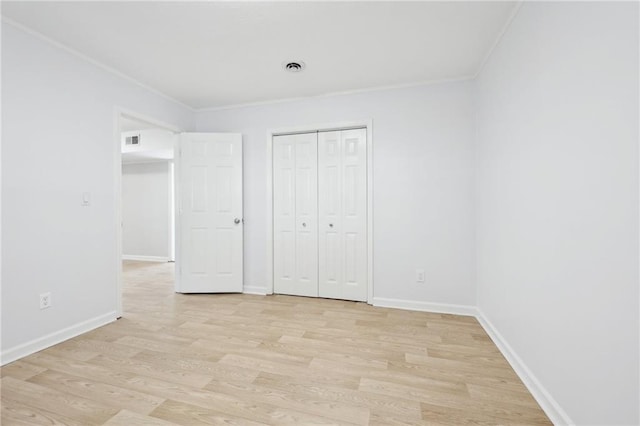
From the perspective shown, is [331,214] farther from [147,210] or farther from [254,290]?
[147,210]

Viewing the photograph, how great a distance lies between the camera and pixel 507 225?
2.14m

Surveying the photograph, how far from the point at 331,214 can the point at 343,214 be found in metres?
0.15

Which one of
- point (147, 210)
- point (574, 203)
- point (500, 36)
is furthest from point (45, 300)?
point (147, 210)

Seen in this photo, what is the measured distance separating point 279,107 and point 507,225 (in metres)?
2.82

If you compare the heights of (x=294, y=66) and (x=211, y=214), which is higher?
(x=294, y=66)

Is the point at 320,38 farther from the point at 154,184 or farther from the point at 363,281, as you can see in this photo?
the point at 154,184

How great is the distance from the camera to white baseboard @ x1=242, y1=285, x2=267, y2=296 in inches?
146

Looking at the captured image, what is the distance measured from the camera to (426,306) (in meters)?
3.11

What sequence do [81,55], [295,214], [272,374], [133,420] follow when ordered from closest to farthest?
1. [133,420]
2. [272,374]
3. [81,55]
4. [295,214]

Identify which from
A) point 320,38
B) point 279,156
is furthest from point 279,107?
point 320,38

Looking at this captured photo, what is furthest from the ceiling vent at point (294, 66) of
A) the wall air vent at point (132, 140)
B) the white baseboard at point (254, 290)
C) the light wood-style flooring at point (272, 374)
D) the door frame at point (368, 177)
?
the wall air vent at point (132, 140)

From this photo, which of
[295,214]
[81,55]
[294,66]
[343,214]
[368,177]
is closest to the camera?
[81,55]

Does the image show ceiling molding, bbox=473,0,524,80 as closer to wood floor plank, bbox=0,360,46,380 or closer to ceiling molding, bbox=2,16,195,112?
ceiling molding, bbox=2,16,195,112

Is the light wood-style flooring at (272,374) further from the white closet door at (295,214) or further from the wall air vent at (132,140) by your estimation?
the wall air vent at (132,140)
